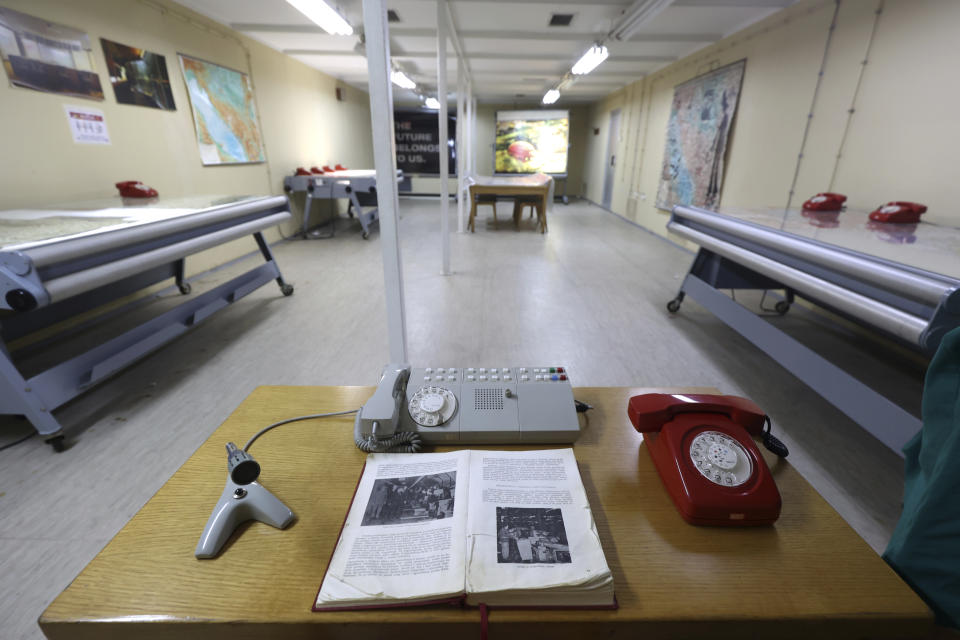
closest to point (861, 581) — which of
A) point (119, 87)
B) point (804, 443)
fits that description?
point (804, 443)

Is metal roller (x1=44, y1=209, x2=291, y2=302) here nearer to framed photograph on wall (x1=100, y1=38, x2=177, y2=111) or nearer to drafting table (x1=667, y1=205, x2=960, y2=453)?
framed photograph on wall (x1=100, y1=38, x2=177, y2=111)

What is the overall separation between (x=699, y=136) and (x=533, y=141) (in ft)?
20.3

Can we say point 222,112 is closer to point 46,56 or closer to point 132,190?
point 46,56

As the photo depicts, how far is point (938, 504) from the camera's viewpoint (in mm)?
503

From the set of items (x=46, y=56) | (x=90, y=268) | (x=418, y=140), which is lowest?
(x=90, y=268)

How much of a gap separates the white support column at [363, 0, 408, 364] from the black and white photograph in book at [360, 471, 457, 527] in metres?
0.75

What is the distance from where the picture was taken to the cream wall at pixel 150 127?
8.77 ft

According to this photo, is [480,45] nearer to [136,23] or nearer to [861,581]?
[136,23]

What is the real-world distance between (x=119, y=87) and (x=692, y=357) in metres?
4.65

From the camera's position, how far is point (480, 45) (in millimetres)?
5488

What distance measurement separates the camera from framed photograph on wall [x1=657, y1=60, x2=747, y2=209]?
4.70 metres

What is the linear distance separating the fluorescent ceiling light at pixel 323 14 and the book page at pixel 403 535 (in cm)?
385

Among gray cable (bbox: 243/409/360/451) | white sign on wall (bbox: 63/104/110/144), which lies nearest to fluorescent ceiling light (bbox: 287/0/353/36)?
white sign on wall (bbox: 63/104/110/144)

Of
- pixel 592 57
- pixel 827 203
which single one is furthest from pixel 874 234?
pixel 592 57
